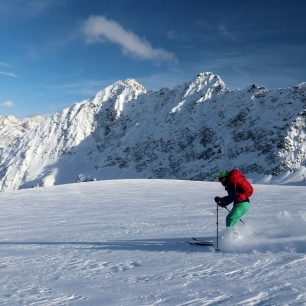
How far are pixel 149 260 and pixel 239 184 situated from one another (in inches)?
115

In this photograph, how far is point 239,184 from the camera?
10250 millimetres

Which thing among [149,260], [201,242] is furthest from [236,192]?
[149,260]

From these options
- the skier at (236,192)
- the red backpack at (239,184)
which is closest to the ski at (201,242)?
the skier at (236,192)

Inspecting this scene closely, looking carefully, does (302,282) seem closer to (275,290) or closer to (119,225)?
(275,290)

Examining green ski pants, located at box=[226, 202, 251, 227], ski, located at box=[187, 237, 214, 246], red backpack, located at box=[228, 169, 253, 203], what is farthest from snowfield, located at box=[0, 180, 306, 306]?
red backpack, located at box=[228, 169, 253, 203]

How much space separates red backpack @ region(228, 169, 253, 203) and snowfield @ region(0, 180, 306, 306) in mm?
970

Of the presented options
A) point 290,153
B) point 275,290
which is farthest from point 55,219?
point 290,153

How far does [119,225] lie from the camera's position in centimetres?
1414

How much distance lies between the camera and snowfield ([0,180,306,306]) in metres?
6.46

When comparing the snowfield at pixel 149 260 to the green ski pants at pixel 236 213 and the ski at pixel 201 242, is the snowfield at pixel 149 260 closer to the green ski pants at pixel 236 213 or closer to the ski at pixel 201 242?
the ski at pixel 201 242

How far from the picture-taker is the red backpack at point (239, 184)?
33.4ft

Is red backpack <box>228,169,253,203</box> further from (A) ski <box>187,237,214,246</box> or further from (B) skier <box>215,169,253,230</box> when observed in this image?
(A) ski <box>187,237,214,246</box>

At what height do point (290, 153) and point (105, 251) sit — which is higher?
point (290, 153)

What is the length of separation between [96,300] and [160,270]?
1.77 m
